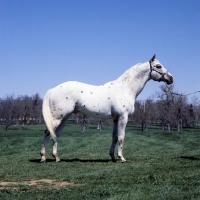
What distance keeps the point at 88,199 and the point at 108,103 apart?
5522mm

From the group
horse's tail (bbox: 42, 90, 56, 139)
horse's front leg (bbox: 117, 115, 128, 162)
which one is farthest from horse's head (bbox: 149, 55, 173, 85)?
horse's tail (bbox: 42, 90, 56, 139)

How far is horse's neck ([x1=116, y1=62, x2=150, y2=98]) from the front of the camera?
11.2 metres

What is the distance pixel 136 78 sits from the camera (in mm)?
11266

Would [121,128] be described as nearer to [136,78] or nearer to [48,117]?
[136,78]

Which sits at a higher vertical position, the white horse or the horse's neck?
the horse's neck

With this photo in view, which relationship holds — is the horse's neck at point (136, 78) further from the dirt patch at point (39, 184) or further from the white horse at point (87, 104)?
the dirt patch at point (39, 184)

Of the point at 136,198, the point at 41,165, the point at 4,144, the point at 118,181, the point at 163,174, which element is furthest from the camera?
the point at 4,144

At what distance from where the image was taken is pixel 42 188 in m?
6.27

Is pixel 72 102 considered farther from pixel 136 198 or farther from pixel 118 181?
pixel 136 198

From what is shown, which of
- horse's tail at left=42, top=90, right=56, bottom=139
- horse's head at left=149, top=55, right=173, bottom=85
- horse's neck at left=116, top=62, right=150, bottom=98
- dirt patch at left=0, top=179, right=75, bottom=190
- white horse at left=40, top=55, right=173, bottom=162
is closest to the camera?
dirt patch at left=0, top=179, right=75, bottom=190

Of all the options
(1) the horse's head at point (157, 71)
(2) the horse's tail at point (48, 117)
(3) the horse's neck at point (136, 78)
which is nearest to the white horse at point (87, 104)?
(2) the horse's tail at point (48, 117)

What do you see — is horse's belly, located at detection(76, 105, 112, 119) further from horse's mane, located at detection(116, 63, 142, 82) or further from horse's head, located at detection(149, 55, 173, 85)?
horse's head, located at detection(149, 55, 173, 85)

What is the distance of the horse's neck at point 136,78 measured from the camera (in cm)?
1119

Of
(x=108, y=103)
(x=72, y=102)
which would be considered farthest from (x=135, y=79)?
(x=72, y=102)
